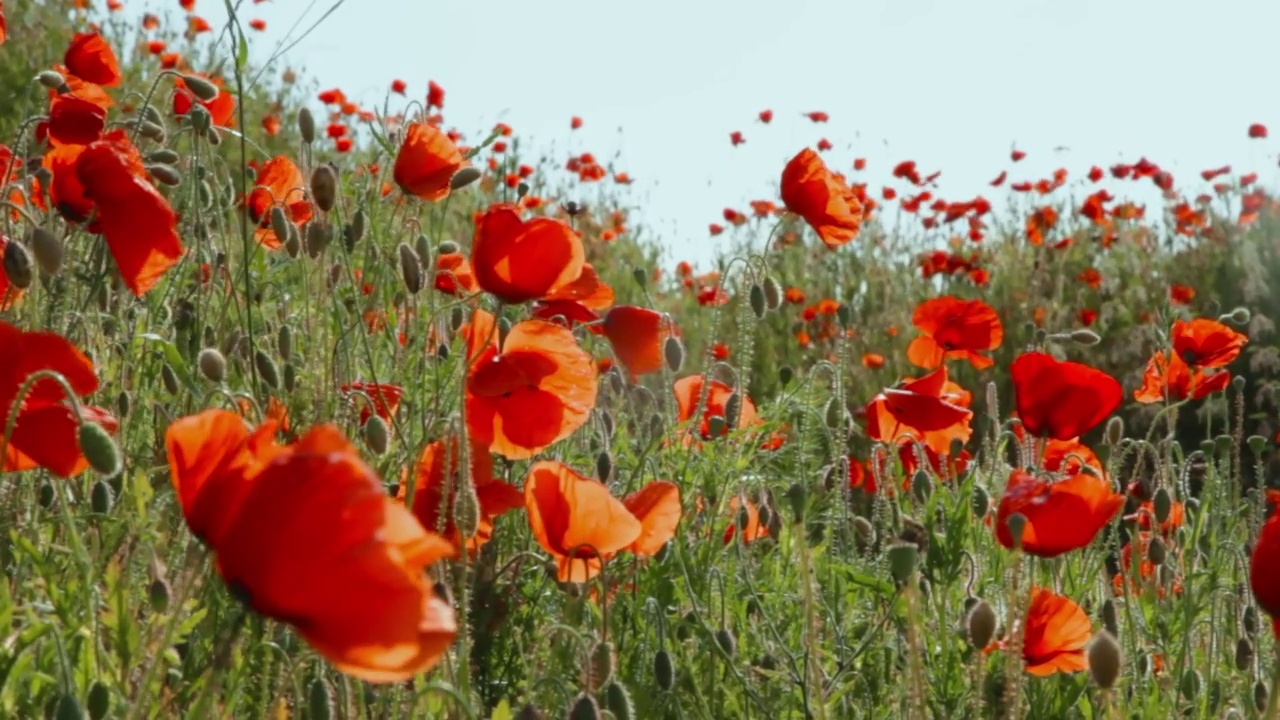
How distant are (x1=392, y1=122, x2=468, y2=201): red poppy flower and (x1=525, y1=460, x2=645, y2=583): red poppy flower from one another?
822 mm

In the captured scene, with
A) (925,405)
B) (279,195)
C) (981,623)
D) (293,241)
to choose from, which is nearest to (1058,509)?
(981,623)

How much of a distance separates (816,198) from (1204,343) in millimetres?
847

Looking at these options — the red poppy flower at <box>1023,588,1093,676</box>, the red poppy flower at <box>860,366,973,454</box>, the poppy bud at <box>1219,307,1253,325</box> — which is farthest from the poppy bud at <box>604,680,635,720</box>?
the poppy bud at <box>1219,307,1253,325</box>

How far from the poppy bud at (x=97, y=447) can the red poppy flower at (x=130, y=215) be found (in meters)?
0.63

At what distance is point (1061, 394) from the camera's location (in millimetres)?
2252

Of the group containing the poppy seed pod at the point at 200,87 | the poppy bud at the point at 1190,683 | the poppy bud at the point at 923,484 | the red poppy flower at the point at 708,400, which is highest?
the poppy seed pod at the point at 200,87

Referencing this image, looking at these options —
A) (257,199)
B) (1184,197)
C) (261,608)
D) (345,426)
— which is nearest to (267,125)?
(257,199)

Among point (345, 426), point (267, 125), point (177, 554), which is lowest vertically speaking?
point (177, 554)

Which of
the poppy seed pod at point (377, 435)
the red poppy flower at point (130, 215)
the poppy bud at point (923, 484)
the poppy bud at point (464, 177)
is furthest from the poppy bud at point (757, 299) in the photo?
the red poppy flower at point (130, 215)

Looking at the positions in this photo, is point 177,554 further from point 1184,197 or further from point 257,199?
point 1184,197

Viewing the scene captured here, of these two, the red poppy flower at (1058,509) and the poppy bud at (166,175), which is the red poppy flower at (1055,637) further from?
the poppy bud at (166,175)

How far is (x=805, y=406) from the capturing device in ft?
8.94

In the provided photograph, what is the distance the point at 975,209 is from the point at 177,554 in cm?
639

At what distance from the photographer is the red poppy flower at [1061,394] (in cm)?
224
